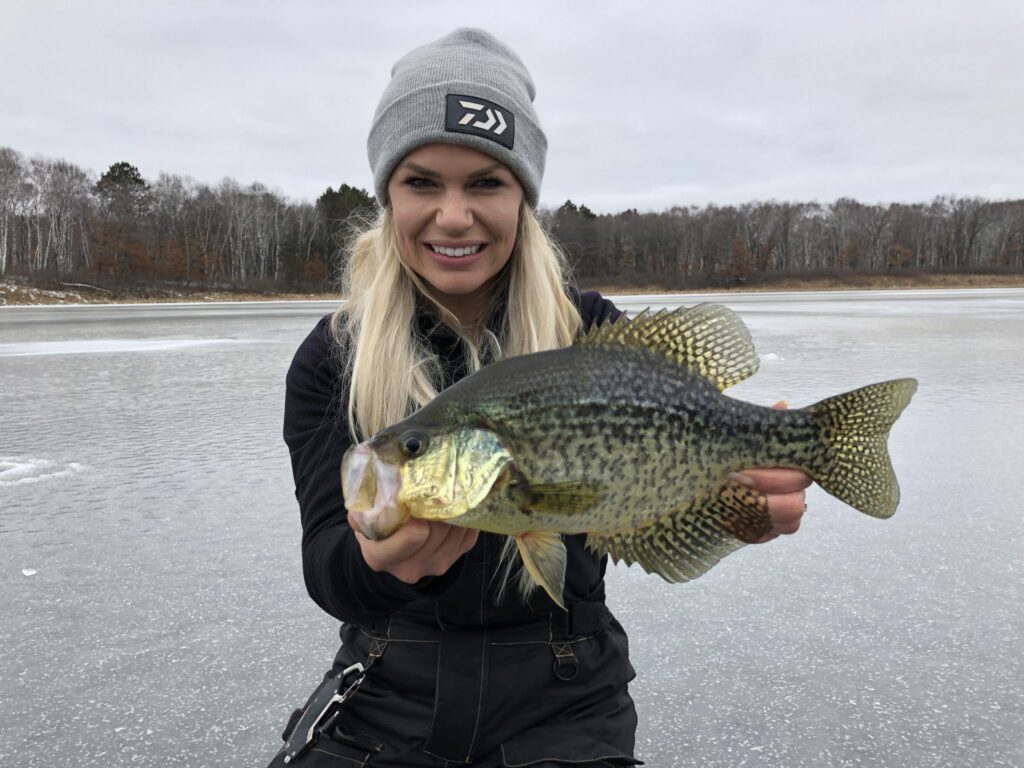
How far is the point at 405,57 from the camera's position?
2684 millimetres

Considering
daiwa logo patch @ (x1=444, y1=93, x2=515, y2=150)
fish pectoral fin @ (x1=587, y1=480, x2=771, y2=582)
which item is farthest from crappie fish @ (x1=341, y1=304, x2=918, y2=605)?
daiwa logo patch @ (x1=444, y1=93, x2=515, y2=150)

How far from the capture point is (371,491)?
1663 mm

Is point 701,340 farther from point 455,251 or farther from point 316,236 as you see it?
point 316,236

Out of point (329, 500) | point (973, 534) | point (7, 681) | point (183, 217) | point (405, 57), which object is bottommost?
point (7, 681)

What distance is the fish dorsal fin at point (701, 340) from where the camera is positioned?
1.92 meters

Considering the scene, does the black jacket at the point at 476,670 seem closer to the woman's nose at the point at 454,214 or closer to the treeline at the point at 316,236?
the woman's nose at the point at 454,214

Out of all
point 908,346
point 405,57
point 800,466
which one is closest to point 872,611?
point 800,466

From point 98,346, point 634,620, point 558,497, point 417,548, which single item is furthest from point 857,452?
point 98,346

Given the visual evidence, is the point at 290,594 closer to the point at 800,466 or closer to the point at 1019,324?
the point at 800,466

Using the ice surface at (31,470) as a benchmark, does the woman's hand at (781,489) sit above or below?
above

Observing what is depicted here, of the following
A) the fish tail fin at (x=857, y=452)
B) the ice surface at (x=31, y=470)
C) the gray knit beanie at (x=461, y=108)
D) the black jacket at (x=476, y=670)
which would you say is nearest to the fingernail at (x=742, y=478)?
the fish tail fin at (x=857, y=452)

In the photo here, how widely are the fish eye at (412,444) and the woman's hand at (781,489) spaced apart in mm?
802

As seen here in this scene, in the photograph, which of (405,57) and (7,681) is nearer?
(405,57)

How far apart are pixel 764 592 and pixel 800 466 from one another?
2261mm
